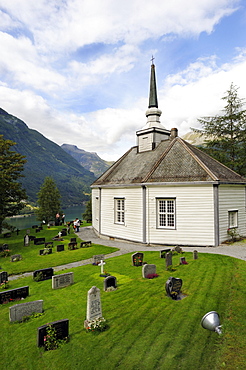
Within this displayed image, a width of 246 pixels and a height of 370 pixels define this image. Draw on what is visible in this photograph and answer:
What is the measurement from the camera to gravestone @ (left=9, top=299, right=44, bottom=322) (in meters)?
7.65

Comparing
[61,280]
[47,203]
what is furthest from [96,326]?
[47,203]

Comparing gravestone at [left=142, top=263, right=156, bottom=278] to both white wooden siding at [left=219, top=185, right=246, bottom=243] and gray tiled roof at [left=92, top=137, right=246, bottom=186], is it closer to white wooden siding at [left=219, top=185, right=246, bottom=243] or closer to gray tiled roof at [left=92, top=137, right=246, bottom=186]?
gray tiled roof at [left=92, top=137, right=246, bottom=186]

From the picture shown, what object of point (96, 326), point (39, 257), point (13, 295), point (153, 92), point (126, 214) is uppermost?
point (153, 92)

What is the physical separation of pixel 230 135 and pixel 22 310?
34988 mm

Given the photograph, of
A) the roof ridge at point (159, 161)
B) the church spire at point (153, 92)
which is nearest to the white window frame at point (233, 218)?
the roof ridge at point (159, 161)

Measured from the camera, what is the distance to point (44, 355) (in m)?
5.79

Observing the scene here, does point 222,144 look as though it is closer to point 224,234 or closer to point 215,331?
point 224,234

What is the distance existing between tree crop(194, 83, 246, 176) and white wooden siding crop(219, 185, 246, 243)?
13.9 meters

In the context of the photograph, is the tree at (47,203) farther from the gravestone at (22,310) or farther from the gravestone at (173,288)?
the gravestone at (173,288)

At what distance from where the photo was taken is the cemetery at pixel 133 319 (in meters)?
5.50

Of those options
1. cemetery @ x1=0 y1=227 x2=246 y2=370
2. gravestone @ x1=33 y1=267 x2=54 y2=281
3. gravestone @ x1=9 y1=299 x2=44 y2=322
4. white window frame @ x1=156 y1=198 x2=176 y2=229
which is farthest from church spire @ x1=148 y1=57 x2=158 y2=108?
gravestone @ x1=9 y1=299 x2=44 y2=322

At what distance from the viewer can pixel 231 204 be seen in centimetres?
1811

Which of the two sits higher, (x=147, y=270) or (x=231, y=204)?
(x=231, y=204)

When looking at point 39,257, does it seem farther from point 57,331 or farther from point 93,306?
point 57,331
